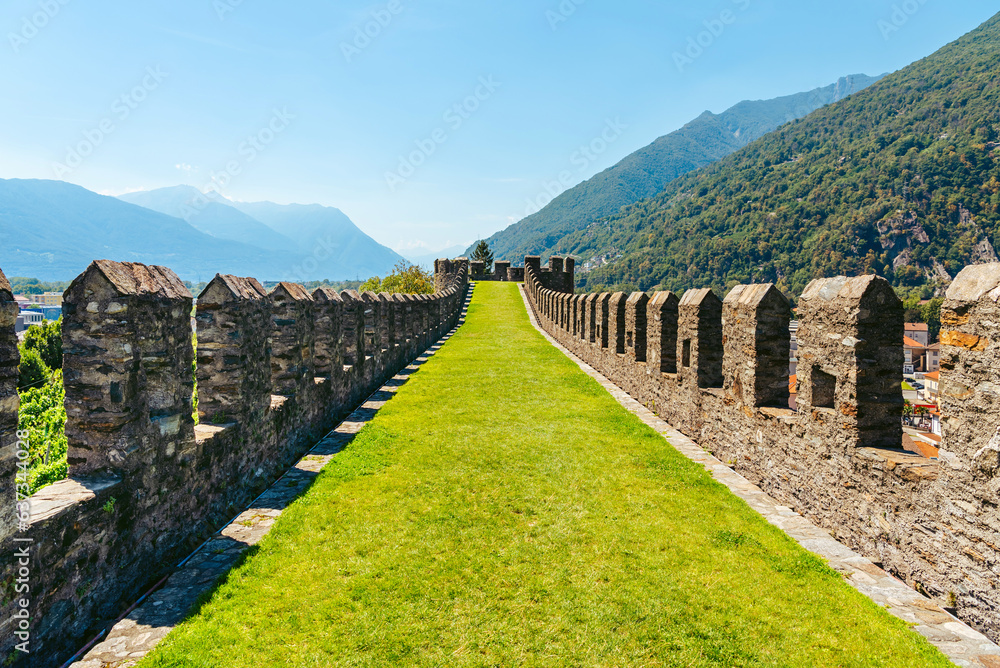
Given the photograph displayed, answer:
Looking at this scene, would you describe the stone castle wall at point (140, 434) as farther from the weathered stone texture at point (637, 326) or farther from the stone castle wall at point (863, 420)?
the weathered stone texture at point (637, 326)

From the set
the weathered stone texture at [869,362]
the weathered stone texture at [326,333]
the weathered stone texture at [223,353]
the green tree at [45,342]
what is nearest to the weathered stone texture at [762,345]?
the weathered stone texture at [869,362]

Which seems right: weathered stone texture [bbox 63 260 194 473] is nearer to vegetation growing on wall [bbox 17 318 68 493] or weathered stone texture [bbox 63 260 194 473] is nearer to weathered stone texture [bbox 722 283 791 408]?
vegetation growing on wall [bbox 17 318 68 493]

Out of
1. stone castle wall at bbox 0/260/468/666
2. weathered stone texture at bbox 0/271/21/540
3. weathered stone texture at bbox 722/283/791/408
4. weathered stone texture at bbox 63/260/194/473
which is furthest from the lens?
weathered stone texture at bbox 722/283/791/408

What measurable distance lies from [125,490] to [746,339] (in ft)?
21.8

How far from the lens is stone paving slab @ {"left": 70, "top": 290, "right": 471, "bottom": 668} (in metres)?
3.40

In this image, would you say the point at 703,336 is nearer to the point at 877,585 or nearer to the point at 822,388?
the point at 822,388

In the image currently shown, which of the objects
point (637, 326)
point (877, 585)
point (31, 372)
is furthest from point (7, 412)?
point (31, 372)

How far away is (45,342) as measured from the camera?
139 ft

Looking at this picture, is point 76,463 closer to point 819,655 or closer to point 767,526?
point 819,655

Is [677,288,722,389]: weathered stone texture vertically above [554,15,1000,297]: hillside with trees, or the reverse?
[554,15,1000,297]: hillside with trees

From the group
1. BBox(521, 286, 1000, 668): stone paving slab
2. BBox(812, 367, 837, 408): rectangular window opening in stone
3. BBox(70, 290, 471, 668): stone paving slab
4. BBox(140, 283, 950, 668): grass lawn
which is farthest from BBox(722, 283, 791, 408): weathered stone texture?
BBox(70, 290, 471, 668): stone paving slab

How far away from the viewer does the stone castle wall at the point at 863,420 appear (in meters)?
3.55

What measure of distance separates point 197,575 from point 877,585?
17.7 ft

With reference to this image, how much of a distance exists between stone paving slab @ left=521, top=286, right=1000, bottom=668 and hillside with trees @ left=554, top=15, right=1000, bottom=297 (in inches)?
3911
